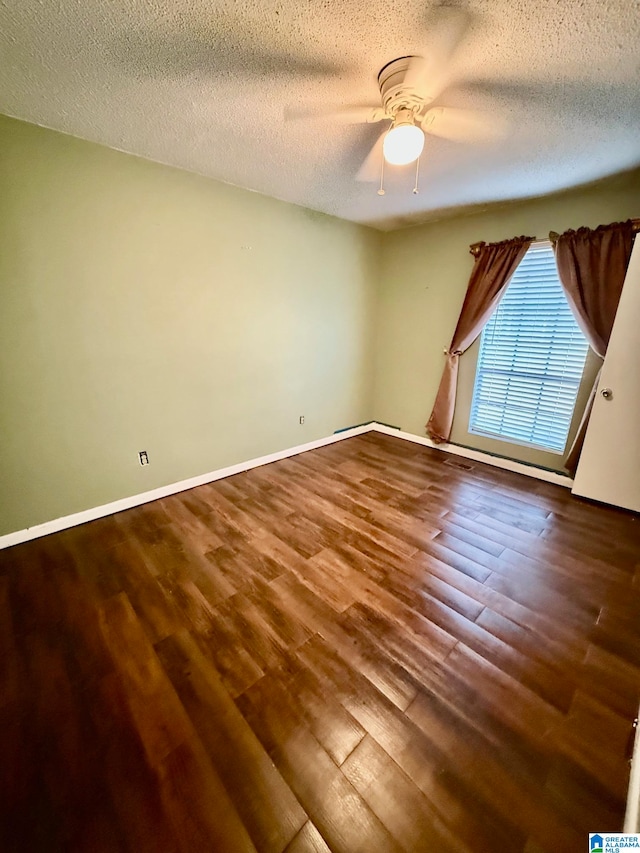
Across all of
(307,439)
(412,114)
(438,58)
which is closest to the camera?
(438,58)

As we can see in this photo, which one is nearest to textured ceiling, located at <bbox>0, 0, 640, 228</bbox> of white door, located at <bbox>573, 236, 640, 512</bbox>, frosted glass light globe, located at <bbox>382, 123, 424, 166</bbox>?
frosted glass light globe, located at <bbox>382, 123, 424, 166</bbox>

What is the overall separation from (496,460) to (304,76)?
3.29 meters

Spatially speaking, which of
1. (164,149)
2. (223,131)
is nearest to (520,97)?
(223,131)

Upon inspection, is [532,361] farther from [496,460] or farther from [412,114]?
[412,114]

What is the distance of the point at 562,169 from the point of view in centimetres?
213

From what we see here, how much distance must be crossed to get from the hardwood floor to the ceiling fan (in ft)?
7.22

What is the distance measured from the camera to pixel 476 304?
3.12 metres

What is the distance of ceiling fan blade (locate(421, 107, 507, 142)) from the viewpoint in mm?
1551

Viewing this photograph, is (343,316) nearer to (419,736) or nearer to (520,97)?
(520,97)

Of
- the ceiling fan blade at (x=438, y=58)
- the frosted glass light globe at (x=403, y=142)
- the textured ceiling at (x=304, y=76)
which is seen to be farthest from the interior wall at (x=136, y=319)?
the ceiling fan blade at (x=438, y=58)

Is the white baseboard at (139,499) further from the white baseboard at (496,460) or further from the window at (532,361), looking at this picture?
the window at (532,361)

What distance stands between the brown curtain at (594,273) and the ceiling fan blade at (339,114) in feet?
6.53

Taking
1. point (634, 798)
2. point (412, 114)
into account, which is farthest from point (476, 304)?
point (634, 798)

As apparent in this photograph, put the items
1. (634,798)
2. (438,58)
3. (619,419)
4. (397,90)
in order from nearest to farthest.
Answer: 1. (634,798)
2. (438,58)
3. (397,90)
4. (619,419)
